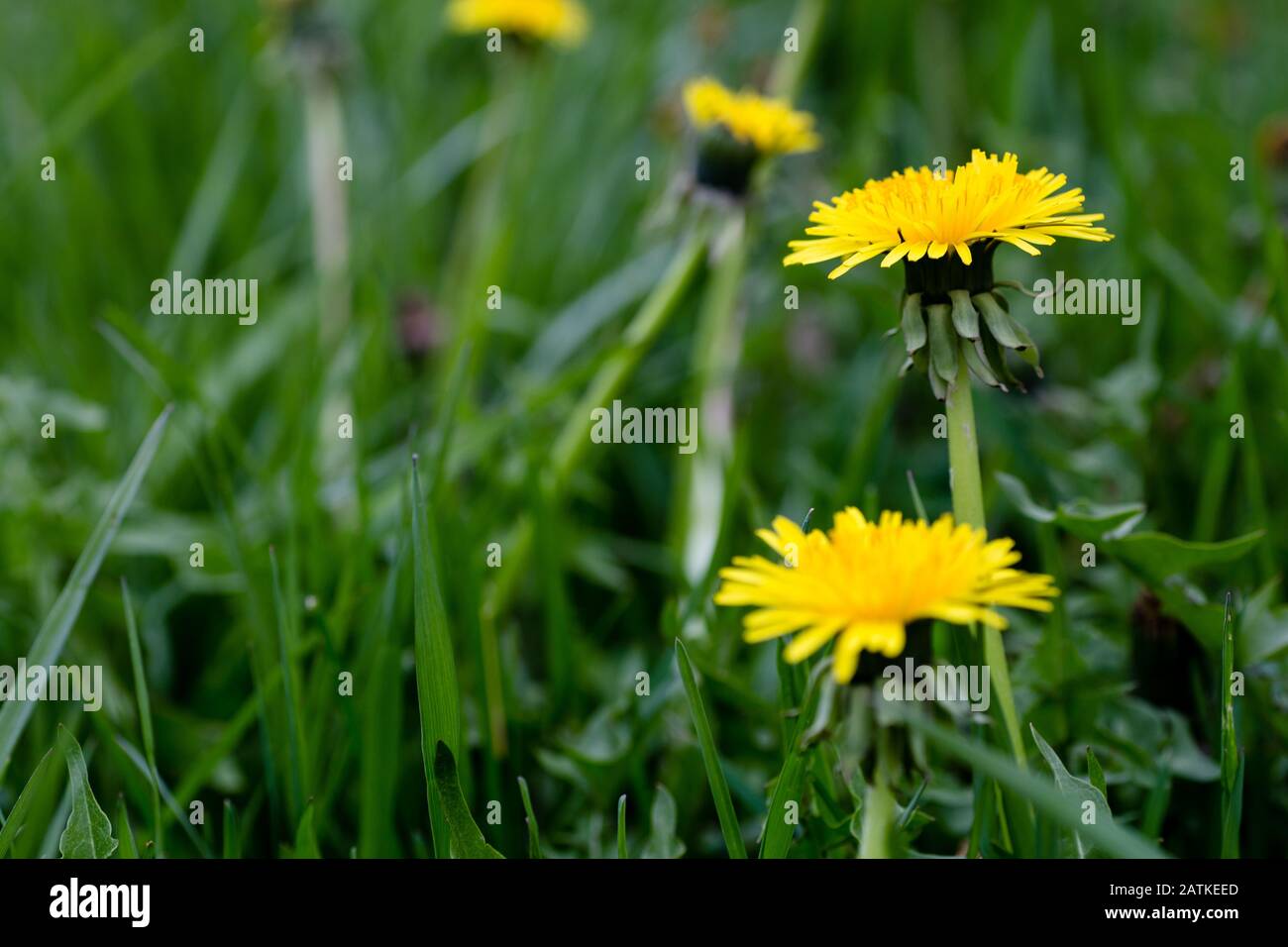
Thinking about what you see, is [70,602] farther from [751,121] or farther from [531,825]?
[751,121]

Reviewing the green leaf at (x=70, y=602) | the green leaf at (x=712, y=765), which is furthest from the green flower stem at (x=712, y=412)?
the green leaf at (x=70, y=602)

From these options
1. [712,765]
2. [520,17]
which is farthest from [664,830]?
[520,17]

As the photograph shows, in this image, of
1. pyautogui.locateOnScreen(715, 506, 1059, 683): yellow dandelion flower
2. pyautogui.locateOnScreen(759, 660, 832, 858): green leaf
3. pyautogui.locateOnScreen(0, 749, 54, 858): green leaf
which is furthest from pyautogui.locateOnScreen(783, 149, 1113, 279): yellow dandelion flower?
pyautogui.locateOnScreen(0, 749, 54, 858): green leaf

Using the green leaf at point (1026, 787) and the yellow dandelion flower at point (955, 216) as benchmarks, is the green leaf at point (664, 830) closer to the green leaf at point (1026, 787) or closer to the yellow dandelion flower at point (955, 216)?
the green leaf at point (1026, 787)

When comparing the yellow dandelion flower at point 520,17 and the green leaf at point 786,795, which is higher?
the yellow dandelion flower at point 520,17

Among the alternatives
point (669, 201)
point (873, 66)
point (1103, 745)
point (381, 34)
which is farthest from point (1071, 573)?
point (381, 34)

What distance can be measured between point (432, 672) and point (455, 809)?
10 cm

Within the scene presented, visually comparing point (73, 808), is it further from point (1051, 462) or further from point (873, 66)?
point (873, 66)

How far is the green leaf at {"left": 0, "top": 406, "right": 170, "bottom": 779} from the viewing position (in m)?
0.89

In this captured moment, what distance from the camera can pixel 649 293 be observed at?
1813 millimetres

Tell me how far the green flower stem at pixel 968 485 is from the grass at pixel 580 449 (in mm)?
16

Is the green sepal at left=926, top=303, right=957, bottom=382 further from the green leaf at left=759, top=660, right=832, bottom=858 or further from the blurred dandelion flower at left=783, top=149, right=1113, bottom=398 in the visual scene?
the green leaf at left=759, top=660, right=832, bottom=858

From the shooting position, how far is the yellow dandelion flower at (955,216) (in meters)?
0.73

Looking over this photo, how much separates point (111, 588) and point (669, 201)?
2.57 ft
